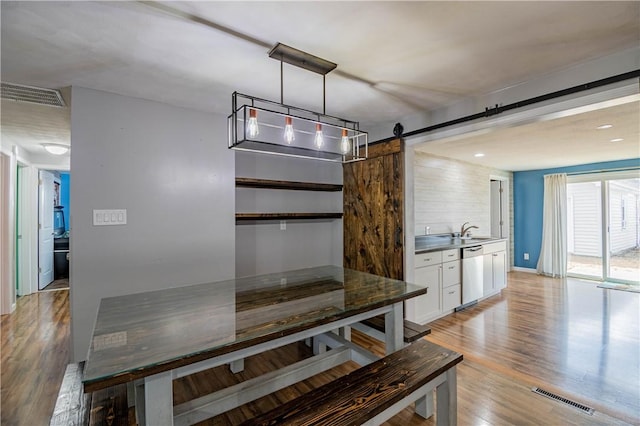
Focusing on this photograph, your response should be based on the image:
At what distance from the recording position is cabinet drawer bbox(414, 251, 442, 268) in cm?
351

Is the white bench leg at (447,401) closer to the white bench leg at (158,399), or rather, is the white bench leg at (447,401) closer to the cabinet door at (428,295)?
the white bench leg at (158,399)

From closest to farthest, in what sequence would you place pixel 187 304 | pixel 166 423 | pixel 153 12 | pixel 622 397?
pixel 166 423
pixel 153 12
pixel 187 304
pixel 622 397

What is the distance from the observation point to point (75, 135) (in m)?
2.38

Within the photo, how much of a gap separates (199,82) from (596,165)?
7.11 m

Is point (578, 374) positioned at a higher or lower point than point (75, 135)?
lower

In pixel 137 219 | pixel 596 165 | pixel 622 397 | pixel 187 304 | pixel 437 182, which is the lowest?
pixel 622 397

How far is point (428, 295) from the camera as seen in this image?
12.0ft

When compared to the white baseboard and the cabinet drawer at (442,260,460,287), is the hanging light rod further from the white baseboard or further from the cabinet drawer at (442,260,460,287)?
the white baseboard

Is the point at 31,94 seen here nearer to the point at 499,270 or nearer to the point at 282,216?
the point at 282,216

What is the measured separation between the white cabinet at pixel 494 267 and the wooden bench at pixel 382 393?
125 inches

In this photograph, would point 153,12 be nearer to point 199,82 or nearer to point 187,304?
point 199,82

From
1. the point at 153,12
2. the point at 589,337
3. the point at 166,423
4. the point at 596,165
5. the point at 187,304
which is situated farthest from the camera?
the point at 596,165

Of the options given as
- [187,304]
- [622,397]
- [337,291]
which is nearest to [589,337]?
[622,397]

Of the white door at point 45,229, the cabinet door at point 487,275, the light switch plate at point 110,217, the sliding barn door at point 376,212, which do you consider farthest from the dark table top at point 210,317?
the white door at point 45,229
